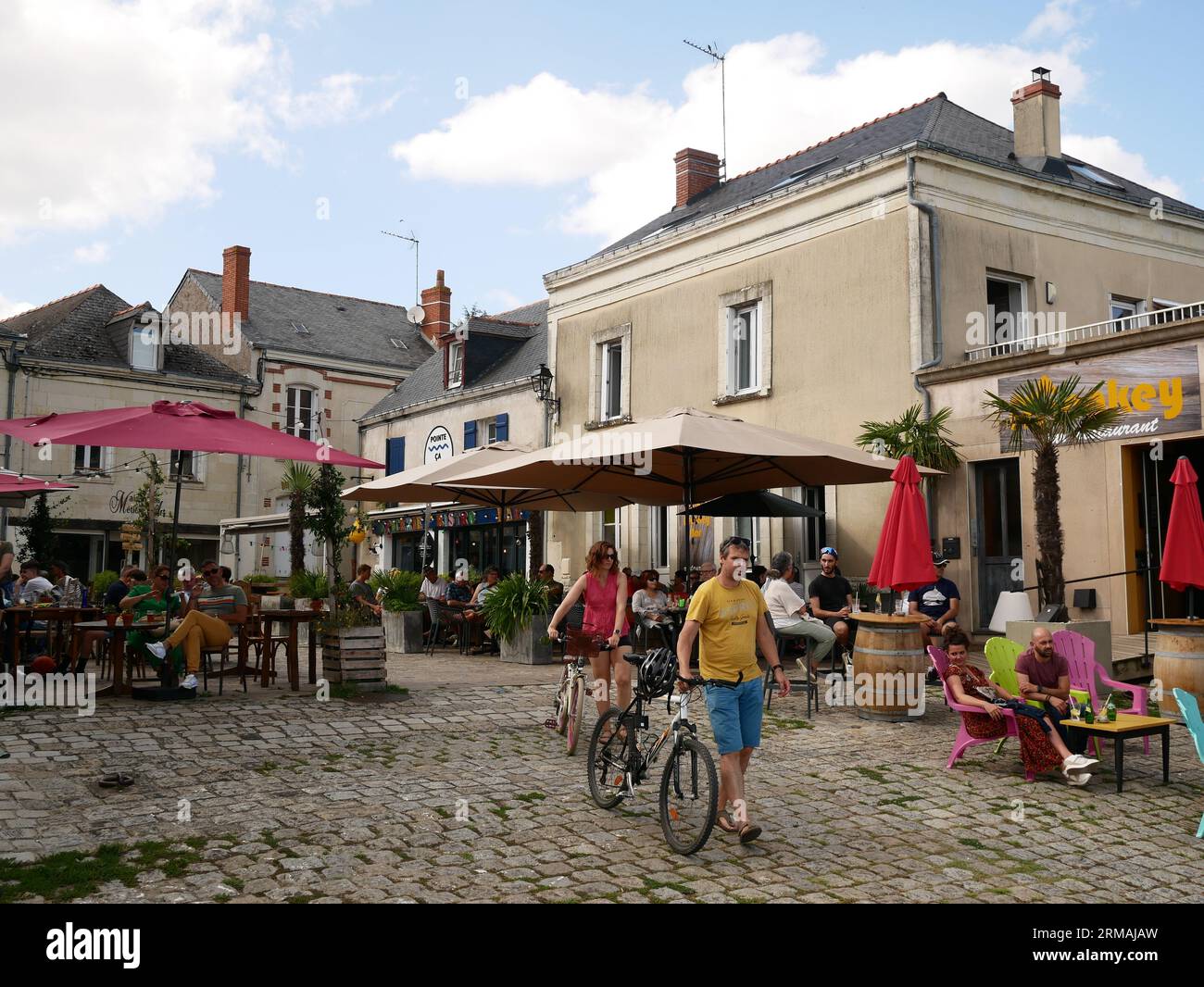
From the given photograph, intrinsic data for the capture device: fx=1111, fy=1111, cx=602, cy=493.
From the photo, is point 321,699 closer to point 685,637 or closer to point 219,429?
point 219,429

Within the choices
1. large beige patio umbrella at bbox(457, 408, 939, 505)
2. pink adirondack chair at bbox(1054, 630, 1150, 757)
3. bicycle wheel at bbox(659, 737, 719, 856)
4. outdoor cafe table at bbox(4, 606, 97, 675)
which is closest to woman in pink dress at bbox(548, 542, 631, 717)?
large beige patio umbrella at bbox(457, 408, 939, 505)

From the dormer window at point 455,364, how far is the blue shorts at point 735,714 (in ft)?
70.5

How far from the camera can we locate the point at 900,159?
1584 centimetres

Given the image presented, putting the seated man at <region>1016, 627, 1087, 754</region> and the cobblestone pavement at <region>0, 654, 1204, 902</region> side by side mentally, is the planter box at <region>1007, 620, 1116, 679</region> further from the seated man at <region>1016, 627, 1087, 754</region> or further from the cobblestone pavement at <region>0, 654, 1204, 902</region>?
the seated man at <region>1016, 627, 1087, 754</region>

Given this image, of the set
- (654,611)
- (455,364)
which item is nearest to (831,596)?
(654,611)

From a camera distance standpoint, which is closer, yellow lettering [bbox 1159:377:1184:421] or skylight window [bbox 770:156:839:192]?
yellow lettering [bbox 1159:377:1184:421]

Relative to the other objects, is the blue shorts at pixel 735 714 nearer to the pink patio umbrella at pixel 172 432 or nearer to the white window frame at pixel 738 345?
the pink patio umbrella at pixel 172 432

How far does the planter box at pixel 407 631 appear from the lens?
16.1m

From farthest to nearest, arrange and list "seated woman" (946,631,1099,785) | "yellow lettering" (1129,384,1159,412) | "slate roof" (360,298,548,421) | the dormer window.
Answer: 1. the dormer window
2. "slate roof" (360,298,548,421)
3. "yellow lettering" (1129,384,1159,412)
4. "seated woman" (946,631,1099,785)

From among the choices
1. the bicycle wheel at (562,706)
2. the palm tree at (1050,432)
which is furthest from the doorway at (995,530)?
the bicycle wheel at (562,706)

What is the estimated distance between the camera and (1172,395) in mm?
12727

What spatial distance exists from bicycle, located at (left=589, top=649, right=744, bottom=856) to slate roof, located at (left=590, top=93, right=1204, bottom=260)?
11.8m

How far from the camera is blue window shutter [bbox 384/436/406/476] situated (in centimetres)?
2877
